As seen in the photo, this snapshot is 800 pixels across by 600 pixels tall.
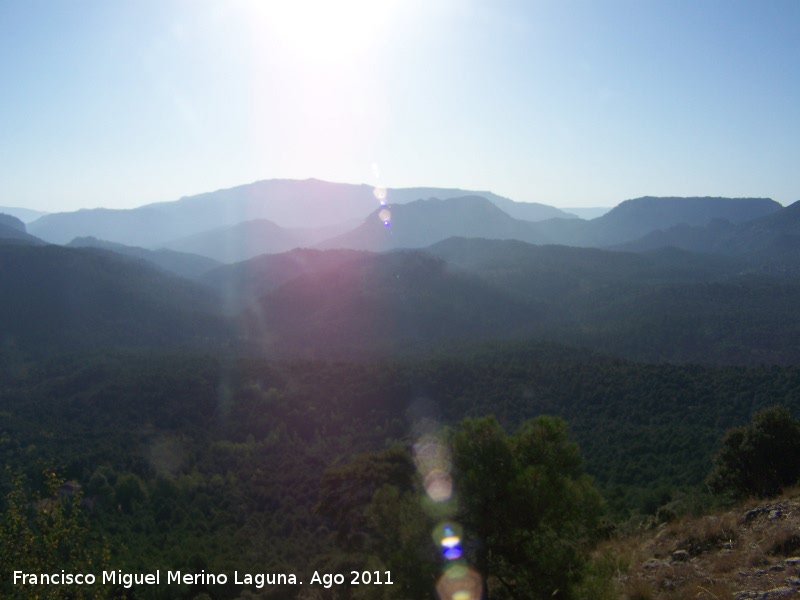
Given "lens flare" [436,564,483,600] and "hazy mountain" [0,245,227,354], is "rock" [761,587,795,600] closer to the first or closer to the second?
"lens flare" [436,564,483,600]

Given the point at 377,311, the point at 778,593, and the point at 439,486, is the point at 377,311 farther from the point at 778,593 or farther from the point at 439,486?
the point at 778,593

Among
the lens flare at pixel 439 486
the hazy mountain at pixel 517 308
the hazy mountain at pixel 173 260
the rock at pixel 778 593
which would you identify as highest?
the hazy mountain at pixel 173 260

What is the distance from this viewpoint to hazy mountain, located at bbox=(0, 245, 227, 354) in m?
64.4

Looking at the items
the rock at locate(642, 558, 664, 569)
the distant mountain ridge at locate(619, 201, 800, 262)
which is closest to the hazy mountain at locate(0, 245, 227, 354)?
the rock at locate(642, 558, 664, 569)

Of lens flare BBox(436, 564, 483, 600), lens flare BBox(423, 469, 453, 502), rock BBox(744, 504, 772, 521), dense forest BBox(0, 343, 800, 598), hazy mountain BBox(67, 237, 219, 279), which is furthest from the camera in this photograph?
hazy mountain BBox(67, 237, 219, 279)

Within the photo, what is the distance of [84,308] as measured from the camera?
70.6 m

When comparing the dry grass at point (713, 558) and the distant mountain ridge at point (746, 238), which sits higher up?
the distant mountain ridge at point (746, 238)

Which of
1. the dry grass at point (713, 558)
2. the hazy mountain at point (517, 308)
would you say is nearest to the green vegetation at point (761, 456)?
the dry grass at point (713, 558)

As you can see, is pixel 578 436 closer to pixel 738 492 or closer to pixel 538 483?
pixel 738 492

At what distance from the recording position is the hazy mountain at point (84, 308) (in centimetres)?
6438

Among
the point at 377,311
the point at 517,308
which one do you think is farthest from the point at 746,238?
the point at 377,311

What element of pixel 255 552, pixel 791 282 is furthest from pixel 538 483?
A: pixel 791 282

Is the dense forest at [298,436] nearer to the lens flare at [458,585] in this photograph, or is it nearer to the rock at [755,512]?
the lens flare at [458,585]

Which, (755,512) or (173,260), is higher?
(173,260)
